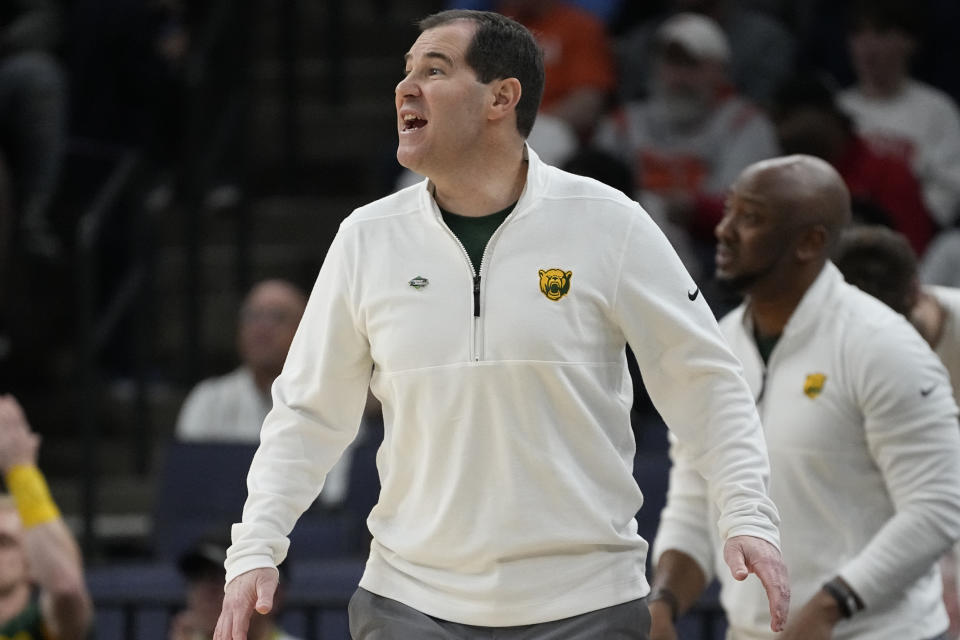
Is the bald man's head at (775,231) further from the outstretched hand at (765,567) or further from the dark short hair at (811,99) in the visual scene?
the dark short hair at (811,99)

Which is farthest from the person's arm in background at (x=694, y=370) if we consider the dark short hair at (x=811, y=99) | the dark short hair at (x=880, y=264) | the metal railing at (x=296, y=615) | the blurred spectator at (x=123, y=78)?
the blurred spectator at (x=123, y=78)

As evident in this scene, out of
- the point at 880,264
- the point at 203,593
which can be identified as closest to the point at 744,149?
the point at 880,264

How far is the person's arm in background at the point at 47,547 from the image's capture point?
228 inches

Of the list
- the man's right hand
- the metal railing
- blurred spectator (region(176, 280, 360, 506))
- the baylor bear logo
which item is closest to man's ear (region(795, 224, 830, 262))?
the baylor bear logo

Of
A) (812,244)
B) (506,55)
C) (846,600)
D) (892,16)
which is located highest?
(506,55)

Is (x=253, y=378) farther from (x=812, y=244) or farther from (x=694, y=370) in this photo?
(x=694, y=370)

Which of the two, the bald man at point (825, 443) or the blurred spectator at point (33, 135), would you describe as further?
the blurred spectator at point (33, 135)

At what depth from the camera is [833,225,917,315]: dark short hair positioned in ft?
16.9

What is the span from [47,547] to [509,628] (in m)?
2.56

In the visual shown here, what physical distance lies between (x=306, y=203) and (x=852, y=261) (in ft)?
17.4

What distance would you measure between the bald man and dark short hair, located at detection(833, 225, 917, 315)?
1.11 feet

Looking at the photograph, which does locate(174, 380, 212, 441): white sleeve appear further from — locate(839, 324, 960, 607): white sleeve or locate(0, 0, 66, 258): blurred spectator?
locate(839, 324, 960, 607): white sleeve

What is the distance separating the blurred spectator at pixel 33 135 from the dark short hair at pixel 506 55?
5879 millimetres

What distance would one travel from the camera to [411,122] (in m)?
3.88
